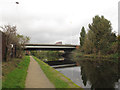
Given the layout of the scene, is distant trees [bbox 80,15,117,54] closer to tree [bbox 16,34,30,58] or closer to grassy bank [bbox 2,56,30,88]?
tree [bbox 16,34,30,58]

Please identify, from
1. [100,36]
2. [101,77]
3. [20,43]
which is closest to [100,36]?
[100,36]

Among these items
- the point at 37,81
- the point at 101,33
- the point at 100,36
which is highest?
the point at 101,33

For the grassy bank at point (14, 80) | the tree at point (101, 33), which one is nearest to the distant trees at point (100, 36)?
the tree at point (101, 33)

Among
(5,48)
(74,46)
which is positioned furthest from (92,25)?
(5,48)

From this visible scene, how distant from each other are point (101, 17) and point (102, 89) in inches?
1585

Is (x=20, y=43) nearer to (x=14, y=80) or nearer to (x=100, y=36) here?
(x=14, y=80)

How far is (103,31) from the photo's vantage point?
127 ft

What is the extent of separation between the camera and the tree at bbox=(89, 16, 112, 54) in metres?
38.1

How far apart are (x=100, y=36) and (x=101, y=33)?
125 cm

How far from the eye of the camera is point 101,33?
129 ft

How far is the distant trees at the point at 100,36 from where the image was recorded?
3806 centimetres

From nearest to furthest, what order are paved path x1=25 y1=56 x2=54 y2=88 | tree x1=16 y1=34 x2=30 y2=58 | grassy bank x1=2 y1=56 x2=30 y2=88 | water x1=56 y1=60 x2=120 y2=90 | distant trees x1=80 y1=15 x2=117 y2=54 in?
1. grassy bank x1=2 y1=56 x2=30 y2=88
2. paved path x1=25 y1=56 x2=54 y2=88
3. water x1=56 y1=60 x2=120 y2=90
4. tree x1=16 y1=34 x2=30 y2=58
5. distant trees x1=80 y1=15 x2=117 y2=54

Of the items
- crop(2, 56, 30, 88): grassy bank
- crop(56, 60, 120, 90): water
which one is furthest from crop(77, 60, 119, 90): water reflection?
crop(2, 56, 30, 88): grassy bank

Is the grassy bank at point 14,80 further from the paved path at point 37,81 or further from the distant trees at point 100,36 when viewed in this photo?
the distant trees at point 100,36
